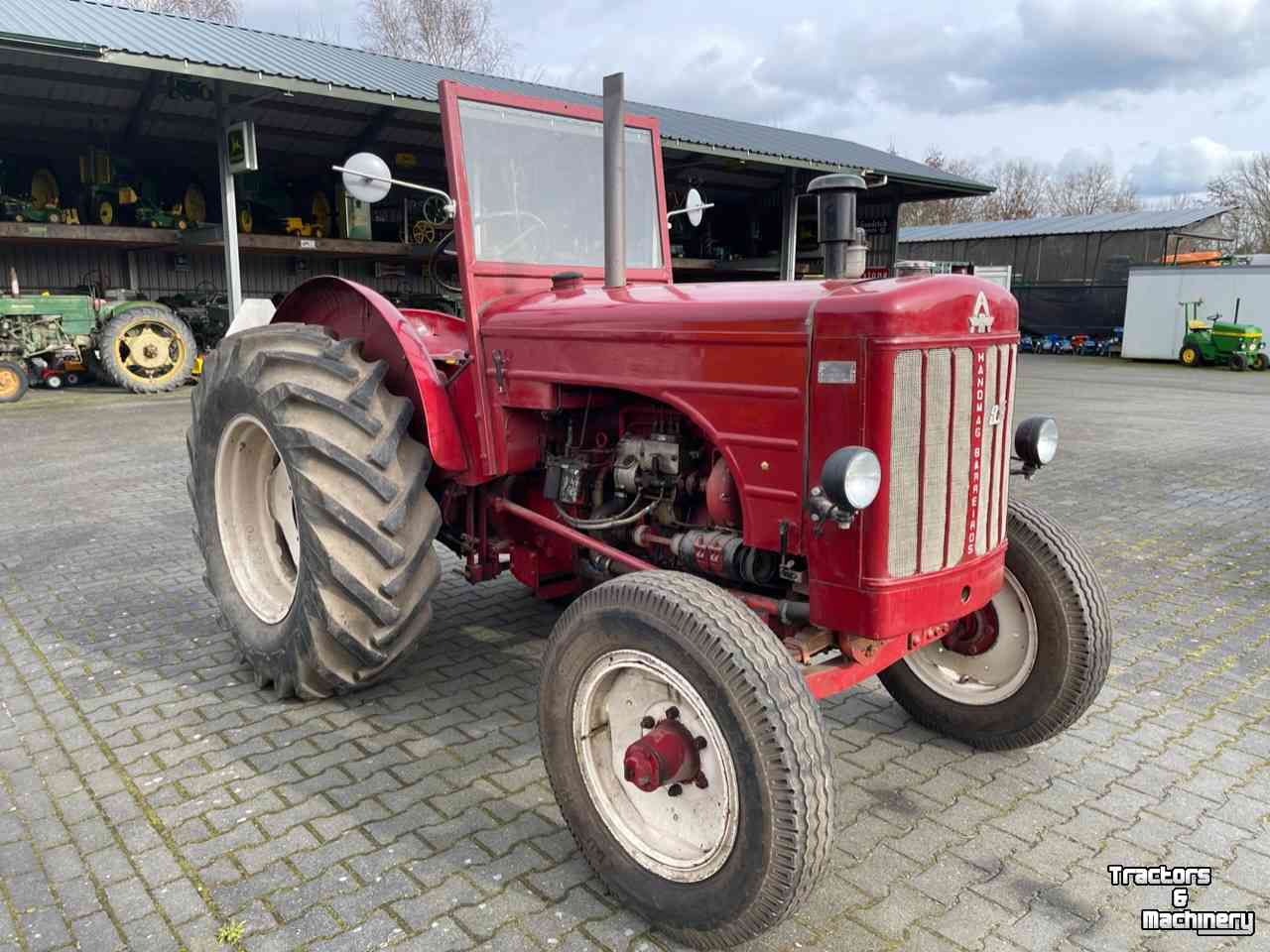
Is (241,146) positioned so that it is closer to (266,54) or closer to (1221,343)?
(266,54)

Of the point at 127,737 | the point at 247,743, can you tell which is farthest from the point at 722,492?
the point at 127,737

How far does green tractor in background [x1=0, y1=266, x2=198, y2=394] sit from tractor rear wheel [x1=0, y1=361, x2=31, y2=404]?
2.84 ft

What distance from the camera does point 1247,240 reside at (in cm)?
4275

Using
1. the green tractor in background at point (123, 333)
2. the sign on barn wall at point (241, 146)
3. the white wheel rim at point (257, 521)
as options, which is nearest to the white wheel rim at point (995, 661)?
the white wheel rim at point (257, 521)

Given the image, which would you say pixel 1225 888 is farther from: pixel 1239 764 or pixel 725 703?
pixel 725 703

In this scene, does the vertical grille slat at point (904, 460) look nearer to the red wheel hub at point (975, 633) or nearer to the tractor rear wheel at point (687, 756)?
the tractor rear wheel at point (687, 756)

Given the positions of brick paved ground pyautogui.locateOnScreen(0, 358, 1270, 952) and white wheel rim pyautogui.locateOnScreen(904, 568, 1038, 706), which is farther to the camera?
white wheel rim pyautogui.locateOnScreen(904, 568, 1038, 706)

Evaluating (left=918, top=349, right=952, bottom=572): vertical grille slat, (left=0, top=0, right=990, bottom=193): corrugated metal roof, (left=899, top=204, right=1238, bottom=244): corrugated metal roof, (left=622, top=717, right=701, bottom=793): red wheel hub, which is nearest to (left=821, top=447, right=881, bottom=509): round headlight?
(left=918, top=349, right=952, bottom=572): vertical grille slat

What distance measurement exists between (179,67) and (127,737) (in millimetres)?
9478

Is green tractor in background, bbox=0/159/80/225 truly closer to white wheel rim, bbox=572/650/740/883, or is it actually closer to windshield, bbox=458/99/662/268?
windshield, bbox=458/99/662/268

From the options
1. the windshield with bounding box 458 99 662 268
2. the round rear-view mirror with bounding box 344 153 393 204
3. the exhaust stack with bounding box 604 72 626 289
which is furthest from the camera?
the windshield with bounding box 458 99 662 268

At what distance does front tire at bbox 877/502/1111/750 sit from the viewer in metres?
2.81

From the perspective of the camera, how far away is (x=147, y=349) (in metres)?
13.1

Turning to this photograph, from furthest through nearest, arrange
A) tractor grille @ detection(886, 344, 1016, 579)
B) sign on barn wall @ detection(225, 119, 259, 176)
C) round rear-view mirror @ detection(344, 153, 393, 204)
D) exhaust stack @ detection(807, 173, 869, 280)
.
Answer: sign on barn wall @ detection(225, 119, 259, 176)
round rear-view mirror @ detection(344, 153, 393, 204)
exhaust stack @ detection(807, 173, 869, 280)
tractor grille @ detection(886, 344, 1016, 579)
